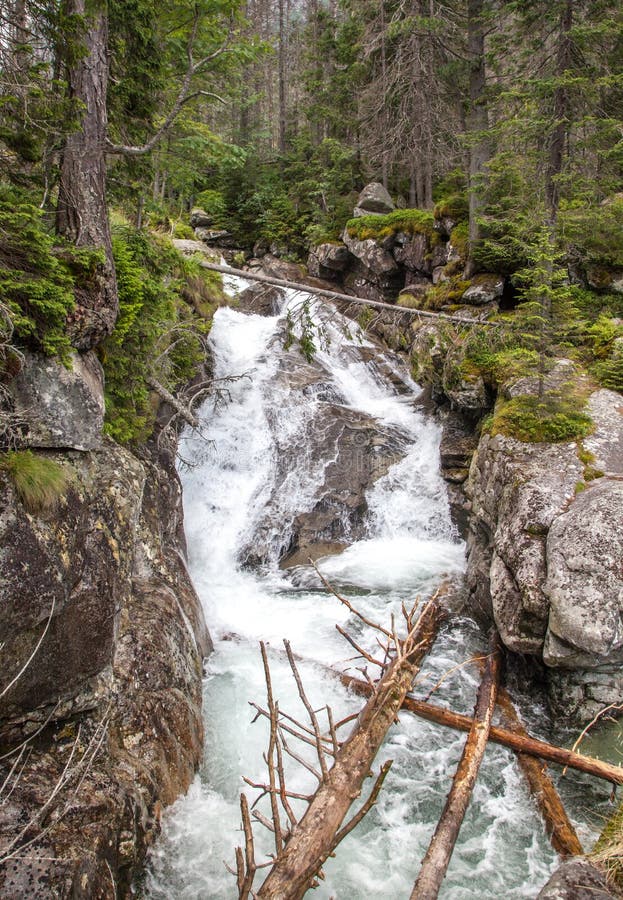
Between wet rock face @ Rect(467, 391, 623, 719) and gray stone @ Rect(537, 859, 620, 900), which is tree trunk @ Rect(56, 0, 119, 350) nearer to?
wet rock face @ Rect(467, 391, 623, 719)

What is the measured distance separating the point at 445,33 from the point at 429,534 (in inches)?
576

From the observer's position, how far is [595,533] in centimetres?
619

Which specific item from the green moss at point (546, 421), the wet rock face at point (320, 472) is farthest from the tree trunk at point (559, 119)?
the wet rock face at point (320, 472)

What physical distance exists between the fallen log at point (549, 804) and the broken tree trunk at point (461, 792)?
43cm

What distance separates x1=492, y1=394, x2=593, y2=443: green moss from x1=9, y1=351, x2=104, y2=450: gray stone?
6.33 meters

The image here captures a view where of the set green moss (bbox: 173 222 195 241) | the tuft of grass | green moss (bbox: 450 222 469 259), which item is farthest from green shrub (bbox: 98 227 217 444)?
green moss (bbox: 450 222 469 259)

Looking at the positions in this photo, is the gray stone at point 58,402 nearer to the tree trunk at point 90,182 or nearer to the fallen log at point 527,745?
the tree trunk at point 90,182

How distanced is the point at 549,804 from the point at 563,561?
2.59 meters

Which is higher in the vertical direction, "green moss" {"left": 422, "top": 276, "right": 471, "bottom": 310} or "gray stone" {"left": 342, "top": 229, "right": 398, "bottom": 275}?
"gray stone" {"left": 342, "top": 229, "right": 398, "bottom": 275}

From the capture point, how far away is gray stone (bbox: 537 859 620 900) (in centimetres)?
329

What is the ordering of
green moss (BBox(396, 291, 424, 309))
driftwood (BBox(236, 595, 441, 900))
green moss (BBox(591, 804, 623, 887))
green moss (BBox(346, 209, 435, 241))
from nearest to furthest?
1. driftwood (BBox(236, 595, 441, 900))
2. green moss (BBox(591, 804, 623, 887))
3. green moss (BBox(396, 291, 424, 309))
4. green moss (BBox(346, 209, 435, 241))

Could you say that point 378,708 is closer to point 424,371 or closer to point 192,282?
point 424,371

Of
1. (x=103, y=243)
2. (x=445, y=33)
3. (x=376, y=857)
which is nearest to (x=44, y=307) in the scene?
(x=103, y=243)

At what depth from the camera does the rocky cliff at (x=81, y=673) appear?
3.78 meters
